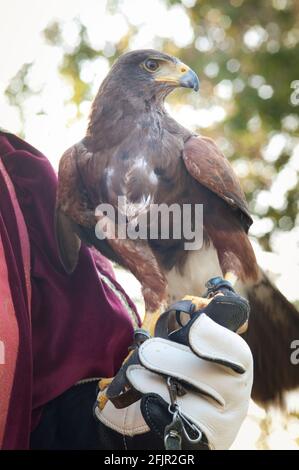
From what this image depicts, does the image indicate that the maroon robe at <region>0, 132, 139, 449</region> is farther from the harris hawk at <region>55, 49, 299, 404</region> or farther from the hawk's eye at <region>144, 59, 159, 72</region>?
the hawk's eye at <region>144, 59, 159, 72</region>

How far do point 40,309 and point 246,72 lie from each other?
0.61m

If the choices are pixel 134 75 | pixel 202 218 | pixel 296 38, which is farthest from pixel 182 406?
pixel 296 38

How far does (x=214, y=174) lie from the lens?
1236 millimetres

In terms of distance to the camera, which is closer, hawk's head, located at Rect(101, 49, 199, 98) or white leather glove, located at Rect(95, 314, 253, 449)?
white leather glove, located at Rect(95, 314, 253, 449)

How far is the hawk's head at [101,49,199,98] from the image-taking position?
1.26 metres

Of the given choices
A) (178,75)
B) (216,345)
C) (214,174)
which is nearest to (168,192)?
(214,174)

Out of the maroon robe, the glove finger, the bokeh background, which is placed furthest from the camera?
the bokeh background

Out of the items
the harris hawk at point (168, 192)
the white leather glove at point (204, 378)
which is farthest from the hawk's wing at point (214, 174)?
the white leather glove at point (204, 378)

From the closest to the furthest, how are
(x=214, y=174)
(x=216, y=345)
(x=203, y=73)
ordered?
(x=216, y=345), (x=214, y=174), (x=203, y=73)

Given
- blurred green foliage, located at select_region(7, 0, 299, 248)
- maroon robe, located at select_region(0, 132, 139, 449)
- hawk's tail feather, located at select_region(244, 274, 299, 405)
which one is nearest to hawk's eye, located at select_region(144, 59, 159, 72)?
blurred green foliage, located at select_region(7, 0, 299, 248)

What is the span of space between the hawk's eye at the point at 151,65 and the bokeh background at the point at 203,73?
3.5 inches

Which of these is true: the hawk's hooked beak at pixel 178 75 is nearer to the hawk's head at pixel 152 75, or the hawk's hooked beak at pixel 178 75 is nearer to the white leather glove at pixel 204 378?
the hawk's head at pixel 152 75

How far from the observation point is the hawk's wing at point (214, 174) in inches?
48.5

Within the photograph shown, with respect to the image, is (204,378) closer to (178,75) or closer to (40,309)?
(40,309)
